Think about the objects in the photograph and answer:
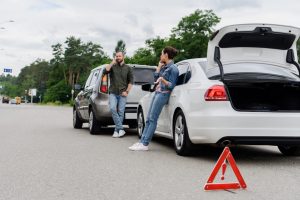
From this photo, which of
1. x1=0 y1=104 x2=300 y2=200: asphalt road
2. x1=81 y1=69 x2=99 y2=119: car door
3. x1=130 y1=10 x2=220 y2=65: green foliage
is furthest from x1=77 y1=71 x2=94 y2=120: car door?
x1=130 y1=10 x2=220 y2=65: green foliage

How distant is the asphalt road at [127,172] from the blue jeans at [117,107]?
4.28ft

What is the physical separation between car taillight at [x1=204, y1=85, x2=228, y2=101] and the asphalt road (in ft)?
3.08

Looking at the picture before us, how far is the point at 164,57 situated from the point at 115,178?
3.39 meters

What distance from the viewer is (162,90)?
9078 mm

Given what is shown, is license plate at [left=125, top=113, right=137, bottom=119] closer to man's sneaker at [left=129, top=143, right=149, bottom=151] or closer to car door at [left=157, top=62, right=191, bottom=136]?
→ car door at [left=157, top=62, right=191, bottom=136]

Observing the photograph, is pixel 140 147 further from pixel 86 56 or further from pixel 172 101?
pixel 86 56

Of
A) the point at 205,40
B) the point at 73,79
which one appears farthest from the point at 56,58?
the point at 205,40

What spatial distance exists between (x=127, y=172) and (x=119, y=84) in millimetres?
5205

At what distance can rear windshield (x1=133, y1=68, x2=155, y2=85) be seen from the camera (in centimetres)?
1277

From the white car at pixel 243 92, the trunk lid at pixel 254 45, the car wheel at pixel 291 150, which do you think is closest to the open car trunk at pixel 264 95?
the white car at pixel 243 92

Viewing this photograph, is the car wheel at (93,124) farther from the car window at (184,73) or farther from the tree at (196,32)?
the tree at (196,32)

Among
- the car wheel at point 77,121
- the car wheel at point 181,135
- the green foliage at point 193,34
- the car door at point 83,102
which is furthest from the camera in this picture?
the green foliage at point 193,34

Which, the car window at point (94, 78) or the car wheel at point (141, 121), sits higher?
the car window at point (94, 78)

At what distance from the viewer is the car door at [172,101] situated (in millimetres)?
8695
